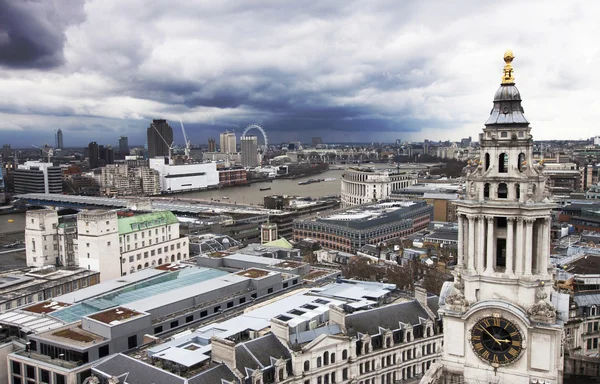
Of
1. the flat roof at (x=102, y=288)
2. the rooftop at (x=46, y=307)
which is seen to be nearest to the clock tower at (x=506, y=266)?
the rooftop at (x=46, y=307)

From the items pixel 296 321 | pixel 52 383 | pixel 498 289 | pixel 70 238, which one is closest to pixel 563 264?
pixel 296 321

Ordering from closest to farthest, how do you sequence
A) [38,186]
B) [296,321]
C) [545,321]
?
[545,321] → [296,321] → [38,186]

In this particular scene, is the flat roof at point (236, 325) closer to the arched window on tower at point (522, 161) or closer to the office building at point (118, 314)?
the office building at point (118, 314)

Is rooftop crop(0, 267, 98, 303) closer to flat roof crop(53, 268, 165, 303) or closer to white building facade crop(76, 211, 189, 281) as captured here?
white building facade crop(76, 211, 189, 281)

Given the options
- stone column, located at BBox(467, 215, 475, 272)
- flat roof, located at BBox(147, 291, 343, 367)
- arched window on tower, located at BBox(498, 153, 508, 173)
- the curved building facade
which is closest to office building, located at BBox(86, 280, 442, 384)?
flat roof, located at BBox(147, 291, 343, 367)

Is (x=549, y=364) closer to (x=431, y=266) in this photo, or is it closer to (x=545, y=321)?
(x=545, y=321)

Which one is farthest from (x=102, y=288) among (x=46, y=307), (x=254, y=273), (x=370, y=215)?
(x=370, y=215)
